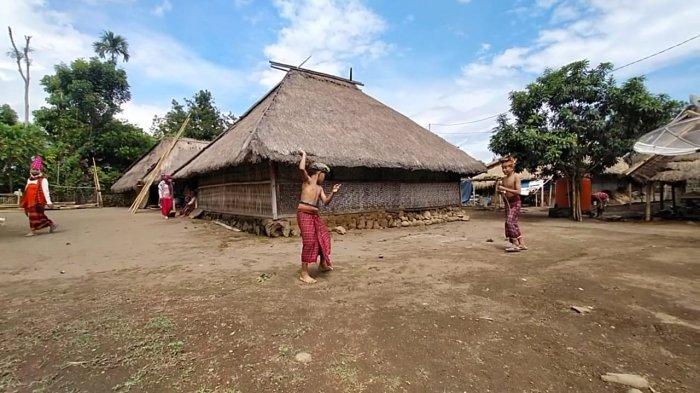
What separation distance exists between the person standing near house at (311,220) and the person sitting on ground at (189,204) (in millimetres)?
11520

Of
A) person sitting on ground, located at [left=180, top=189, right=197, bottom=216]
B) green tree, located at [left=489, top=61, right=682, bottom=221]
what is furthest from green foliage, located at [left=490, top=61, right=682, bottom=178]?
person sitting on ground, located at [left=180, top=189, right=197, bottom=216]

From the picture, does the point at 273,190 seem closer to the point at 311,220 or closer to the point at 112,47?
the point at 311,220

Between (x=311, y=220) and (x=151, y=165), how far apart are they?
1866 cm

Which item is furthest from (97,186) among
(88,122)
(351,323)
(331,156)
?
(351,323)

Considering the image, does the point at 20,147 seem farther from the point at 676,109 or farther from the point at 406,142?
the point at 676,109

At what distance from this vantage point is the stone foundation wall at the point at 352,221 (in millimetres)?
8078

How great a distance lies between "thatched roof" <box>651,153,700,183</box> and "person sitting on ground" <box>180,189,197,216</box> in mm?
17336

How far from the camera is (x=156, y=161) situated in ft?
63.7

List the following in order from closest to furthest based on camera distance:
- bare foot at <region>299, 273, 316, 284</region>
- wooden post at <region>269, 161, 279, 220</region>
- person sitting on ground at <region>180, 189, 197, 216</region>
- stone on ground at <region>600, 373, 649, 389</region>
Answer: stone on ground at <region>600, 373, 649, 389</region>
bare foot at <region>299, 273, 316, 284</region>
wooden post at <region>269, 161, 279, 220</region>
person sitting on ground at <region>180, 189, 197, 216</region>

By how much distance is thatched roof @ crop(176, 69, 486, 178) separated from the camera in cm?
791

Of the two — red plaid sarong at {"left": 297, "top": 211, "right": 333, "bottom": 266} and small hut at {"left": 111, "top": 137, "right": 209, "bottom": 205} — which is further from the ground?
small hut at {"left": 111, "top": 137, "right": 209, "bottom": 205}

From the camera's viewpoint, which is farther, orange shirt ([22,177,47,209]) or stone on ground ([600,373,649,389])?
orange shirt ([22,177,47,209])

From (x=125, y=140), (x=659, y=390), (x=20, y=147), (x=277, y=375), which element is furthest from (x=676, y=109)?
(x=125, y=140)

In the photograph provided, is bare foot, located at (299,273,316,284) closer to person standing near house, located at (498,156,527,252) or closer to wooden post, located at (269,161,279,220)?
person standing near house, located at (498,156,527,252)
